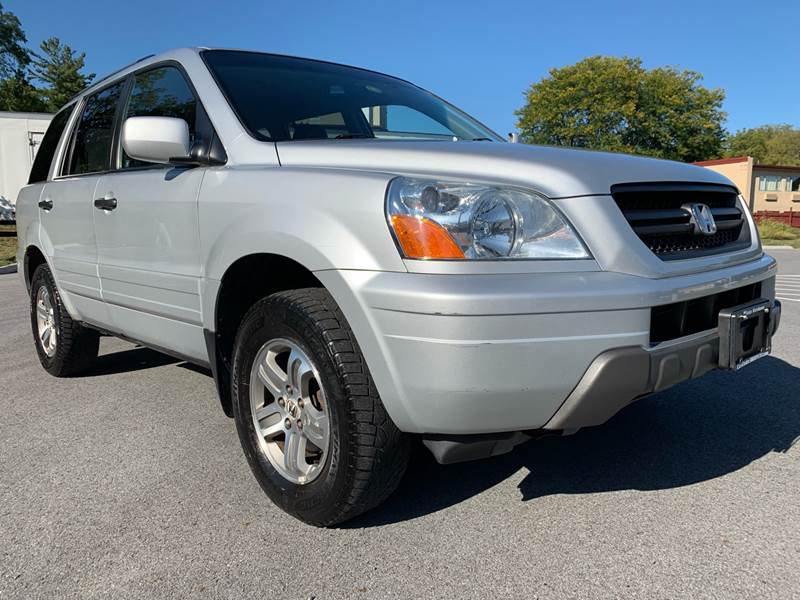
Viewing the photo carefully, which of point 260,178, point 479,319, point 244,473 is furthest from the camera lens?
point 244,473

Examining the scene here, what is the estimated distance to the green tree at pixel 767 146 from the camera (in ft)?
244

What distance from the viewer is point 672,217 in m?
2.26

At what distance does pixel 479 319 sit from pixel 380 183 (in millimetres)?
530

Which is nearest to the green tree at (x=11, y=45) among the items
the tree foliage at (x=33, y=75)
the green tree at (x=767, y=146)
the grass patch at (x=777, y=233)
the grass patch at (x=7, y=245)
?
the tree foliage at (x=33, y=75)

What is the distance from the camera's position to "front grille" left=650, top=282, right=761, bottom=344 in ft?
6.67

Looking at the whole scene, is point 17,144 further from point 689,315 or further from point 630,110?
point 630,110

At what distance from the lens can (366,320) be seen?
76.1 inches

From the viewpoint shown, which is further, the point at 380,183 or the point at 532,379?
the point at 380,183

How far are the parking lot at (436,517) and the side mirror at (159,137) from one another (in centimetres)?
133

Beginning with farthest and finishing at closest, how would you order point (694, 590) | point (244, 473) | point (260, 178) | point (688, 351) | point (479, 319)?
point (244, 473) → point (260, 178) → point (688, 351) → point (694, 590) → point (479, 319)

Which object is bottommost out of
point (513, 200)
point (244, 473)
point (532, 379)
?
point (244, 473)

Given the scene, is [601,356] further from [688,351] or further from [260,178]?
[260,178]

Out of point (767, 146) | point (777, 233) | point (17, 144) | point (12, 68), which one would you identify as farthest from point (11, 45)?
point (767, 146)

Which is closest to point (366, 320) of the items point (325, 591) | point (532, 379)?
point (532, 379)
